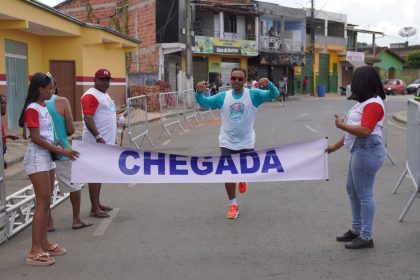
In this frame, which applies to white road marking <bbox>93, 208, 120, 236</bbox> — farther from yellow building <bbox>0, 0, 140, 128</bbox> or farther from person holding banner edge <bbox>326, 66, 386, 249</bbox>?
yellow building <bbox>0, 0, 140, 128</bbox>

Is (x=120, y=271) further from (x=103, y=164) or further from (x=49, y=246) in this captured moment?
(x=103, y=164)

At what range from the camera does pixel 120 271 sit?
487cm

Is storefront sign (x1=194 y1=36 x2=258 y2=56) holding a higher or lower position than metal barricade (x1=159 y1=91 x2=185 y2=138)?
higher

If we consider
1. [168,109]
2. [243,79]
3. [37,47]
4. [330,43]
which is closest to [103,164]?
[243,79]

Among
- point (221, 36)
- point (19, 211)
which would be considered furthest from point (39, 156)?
point (221, 36)

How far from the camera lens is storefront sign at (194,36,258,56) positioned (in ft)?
123

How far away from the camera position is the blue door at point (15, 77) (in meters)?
17.5

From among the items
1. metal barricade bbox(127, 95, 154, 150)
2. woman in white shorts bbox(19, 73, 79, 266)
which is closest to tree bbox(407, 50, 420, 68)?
metal barricade bbox(127, 95, 154, 150)

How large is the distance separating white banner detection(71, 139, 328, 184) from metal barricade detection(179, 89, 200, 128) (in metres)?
13.0

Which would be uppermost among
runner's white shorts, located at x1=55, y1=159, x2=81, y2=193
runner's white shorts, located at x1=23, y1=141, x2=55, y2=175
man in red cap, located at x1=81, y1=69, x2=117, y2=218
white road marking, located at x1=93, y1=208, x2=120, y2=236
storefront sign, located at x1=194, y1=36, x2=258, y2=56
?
storefront sign, located at x1=194, y1=36, x2=258, y2=56

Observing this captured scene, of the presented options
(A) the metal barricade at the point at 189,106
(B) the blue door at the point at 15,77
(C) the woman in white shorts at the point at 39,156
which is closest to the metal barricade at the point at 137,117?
(A) the metal barricade at the point at 189,106

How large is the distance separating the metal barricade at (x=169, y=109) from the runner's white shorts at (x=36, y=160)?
12391 mm

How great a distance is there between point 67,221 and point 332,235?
326 cm

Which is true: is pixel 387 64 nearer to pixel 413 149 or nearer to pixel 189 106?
pixel 189 106
